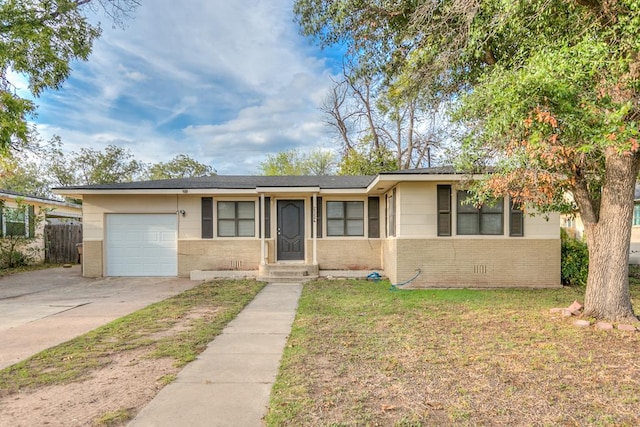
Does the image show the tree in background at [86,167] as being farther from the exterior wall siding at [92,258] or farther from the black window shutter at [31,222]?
the exterior wall siding at [92,258]

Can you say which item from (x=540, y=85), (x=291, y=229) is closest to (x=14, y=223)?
(x=291, y=229)

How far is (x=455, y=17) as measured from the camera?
597cm

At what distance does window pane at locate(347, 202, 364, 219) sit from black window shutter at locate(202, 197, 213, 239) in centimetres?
419

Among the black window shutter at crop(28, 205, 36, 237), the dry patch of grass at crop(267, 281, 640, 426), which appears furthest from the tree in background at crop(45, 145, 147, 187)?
the dry patch of grass at crop(267, 281, 640, 426)

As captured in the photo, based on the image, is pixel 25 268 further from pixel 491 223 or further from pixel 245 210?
pixel 491 223

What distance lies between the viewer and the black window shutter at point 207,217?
35.2 feet

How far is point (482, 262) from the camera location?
8906 millimetres

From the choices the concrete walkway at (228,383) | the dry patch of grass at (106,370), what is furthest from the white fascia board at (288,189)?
the concrete walkway at (228,383)

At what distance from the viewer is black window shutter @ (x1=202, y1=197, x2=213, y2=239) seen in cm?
1072

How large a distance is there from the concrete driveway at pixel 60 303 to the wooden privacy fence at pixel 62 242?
11.5ft

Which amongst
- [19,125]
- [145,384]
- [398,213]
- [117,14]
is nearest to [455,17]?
[398,213]

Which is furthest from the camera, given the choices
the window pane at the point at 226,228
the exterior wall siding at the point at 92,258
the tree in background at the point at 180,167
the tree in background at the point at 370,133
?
the tree in background at the point at 180,167

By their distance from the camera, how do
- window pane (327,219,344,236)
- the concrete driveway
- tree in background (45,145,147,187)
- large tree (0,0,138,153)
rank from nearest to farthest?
the concrete driveway < large tree (0,0,138,153) < window pane (327,219,344,236) < tree in background (45,145,147,187)

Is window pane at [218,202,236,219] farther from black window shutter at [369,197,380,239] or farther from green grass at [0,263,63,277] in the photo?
green grass at [0,263,63,277]
